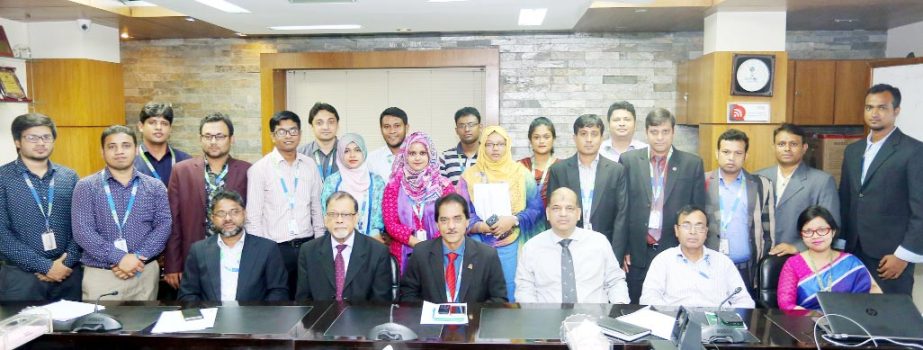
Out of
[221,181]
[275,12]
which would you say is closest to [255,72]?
[275,12]

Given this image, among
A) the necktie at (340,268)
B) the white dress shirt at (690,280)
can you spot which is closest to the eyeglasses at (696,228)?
the white dress shirt at (690,280)

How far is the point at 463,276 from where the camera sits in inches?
119

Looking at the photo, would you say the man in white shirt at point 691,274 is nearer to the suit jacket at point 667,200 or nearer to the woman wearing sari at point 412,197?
the suit jacket at point 667,200

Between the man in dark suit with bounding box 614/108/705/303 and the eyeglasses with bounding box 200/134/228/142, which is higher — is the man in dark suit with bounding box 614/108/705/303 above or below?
below

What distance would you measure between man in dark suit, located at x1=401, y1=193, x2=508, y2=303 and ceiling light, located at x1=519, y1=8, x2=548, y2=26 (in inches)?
74.3

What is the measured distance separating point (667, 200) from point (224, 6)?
3032mm

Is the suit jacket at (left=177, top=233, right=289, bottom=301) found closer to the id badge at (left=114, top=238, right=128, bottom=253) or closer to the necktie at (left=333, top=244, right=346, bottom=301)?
the necktie at (left=333, top=244, right=346, bottom=301)

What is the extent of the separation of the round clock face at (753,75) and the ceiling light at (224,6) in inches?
145

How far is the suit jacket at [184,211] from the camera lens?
3.50 meters

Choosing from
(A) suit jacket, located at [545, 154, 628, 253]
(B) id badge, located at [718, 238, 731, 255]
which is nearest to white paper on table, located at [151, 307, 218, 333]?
(A) suit jacket, located at [545, 154, 628, 253]

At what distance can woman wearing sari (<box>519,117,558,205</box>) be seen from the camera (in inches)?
151

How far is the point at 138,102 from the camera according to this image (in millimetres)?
6457

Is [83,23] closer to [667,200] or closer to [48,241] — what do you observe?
[48,241]

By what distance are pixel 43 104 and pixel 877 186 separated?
625 cm
